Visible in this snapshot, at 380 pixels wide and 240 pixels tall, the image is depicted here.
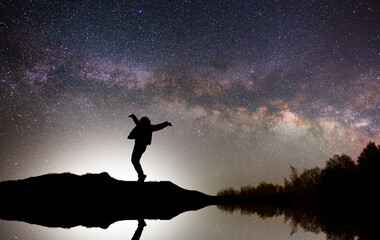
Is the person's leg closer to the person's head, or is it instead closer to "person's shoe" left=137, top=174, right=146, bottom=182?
"person's shoe" left=137, top=174, right=146, bottom=182

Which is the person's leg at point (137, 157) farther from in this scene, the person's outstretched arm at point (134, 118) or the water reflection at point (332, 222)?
the water reflection at point (332, 222)

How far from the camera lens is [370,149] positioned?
7.64 meters

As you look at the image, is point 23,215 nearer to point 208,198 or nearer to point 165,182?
point 165,182

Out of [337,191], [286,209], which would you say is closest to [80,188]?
[286,209]

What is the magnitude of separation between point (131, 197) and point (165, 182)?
110cm

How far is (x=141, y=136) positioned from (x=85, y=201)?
8.37 ft

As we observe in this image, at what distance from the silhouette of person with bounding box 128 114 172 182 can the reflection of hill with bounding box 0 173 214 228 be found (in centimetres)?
85

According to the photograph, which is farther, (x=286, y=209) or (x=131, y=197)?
(x=286, y=209)

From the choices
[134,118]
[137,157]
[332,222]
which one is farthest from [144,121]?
[332,222]

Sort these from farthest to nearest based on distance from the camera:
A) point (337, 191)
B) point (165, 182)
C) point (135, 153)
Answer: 1. point (337, 191)
2. point (135, 153)
3. point (165, 182)

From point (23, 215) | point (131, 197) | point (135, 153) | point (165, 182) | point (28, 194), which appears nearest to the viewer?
point (23, 215)

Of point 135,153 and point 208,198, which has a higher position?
point 135,153

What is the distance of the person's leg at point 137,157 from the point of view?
6.65 meters

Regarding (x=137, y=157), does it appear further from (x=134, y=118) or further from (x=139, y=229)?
(x=139, y=229)
